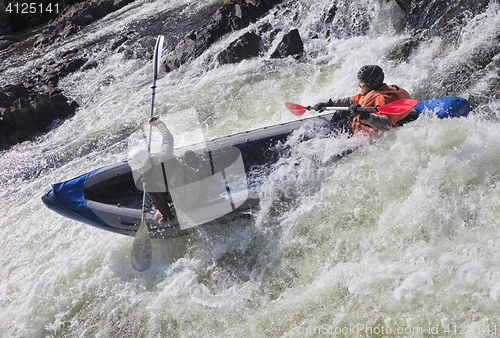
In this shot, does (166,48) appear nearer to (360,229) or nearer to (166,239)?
(166,239)

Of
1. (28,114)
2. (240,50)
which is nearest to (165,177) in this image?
(240,50)

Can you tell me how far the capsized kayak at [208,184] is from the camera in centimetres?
408

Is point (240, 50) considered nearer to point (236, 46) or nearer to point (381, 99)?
point (236, 46)

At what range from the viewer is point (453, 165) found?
3.61 meters

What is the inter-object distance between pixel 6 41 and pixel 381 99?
64.5ft

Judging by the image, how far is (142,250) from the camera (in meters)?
3.99

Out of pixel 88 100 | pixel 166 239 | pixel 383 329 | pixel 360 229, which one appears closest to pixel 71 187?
pixel 166 239

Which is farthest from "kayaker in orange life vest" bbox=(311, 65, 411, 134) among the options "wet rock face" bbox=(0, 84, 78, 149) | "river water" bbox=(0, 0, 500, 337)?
"wet rock face" bbox=(0, 84, 78, 149)

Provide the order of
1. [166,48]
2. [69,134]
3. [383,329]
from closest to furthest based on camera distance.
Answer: [383,329]
[69,134]
[166,48]

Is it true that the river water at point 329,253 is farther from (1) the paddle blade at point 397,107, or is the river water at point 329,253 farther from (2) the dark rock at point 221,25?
(2) the dark rock at point 221,25

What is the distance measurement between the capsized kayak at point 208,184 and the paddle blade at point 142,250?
24 centimetres

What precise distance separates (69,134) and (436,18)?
8781 millimetres

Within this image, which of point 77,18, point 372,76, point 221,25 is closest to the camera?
point 372,76

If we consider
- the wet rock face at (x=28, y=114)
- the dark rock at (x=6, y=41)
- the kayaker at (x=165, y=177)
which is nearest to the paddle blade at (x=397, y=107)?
the kayaker at (x=165, y=177)
